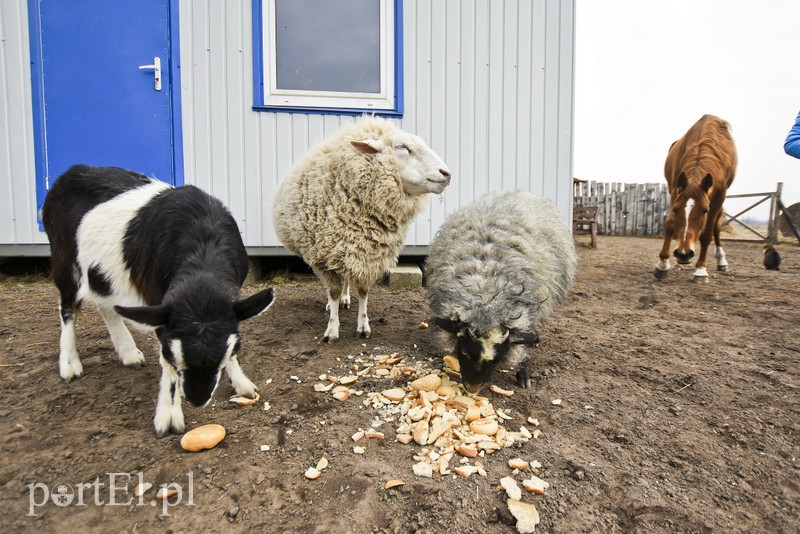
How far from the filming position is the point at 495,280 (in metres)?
2.56

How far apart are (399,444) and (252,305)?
0.99 meters

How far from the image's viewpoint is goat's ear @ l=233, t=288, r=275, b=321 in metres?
1.81

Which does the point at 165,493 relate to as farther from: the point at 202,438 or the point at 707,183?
the point at 707,183

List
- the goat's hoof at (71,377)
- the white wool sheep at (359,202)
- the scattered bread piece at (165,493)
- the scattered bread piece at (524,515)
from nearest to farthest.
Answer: the scattered bread piece at (524,515) < the scattered bread piece at (165,493) < the goat's hoof at (71,377) < the white wool sheep at (359,202)

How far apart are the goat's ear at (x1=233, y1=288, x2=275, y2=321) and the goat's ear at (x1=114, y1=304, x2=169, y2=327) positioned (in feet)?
0.89

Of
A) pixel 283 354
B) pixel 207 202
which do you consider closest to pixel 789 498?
pixel 283 354

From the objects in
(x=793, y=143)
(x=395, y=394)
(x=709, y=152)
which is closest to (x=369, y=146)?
(x=395, y=394)

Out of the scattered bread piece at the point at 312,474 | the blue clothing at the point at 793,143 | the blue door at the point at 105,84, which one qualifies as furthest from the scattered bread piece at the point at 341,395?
the blue clothing at the point at 793,143

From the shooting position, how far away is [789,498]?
1.71 meters

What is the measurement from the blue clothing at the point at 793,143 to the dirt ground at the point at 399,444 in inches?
59.7

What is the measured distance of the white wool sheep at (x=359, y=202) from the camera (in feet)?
11.1

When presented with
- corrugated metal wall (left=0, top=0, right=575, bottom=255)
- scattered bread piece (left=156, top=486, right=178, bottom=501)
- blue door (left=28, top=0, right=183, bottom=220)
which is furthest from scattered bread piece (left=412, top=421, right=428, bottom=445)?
blue door (left=28, top=0, right=183, bottom=220)

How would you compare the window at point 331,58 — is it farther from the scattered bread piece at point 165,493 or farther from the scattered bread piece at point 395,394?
the scattered bread piece at point 165,493

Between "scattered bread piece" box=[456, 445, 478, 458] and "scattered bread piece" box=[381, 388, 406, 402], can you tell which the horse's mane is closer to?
"scattered bread piece" box=[381, 388, 406, 402]
